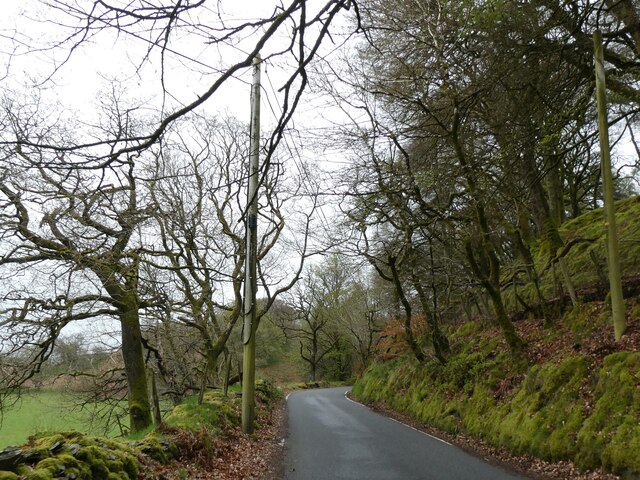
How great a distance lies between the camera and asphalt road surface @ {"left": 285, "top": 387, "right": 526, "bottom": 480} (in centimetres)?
715

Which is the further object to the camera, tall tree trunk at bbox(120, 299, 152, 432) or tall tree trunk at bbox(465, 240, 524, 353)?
tall tree trunk at bbox(120, 299, 152, 432)

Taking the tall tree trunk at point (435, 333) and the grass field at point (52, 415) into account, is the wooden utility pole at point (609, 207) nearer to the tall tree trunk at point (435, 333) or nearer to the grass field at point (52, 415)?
the tall tree trunk at point (435, 333)

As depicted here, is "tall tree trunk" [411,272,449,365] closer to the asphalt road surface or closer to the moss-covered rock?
the asphalt road surface

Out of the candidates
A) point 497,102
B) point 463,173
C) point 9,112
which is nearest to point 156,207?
point 9,112

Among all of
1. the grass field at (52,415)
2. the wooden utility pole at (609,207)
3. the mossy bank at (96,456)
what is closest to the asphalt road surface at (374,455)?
the mossy bank at (96,456)

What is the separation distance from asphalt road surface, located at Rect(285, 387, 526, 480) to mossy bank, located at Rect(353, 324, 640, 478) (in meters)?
0.84

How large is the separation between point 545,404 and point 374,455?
3.19m

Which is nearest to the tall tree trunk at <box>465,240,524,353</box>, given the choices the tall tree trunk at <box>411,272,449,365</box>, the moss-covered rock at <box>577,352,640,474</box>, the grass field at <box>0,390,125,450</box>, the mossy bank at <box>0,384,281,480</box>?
the moss-covered rock at <box>577,352,640,474</box>

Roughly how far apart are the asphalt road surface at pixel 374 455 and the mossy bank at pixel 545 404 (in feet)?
2.76

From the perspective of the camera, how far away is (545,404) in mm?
8336

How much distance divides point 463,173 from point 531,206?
9095 mm

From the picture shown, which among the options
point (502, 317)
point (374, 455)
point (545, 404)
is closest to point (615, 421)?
point (545, 404)

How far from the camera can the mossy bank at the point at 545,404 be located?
6.32 meters

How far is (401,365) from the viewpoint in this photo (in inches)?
770
